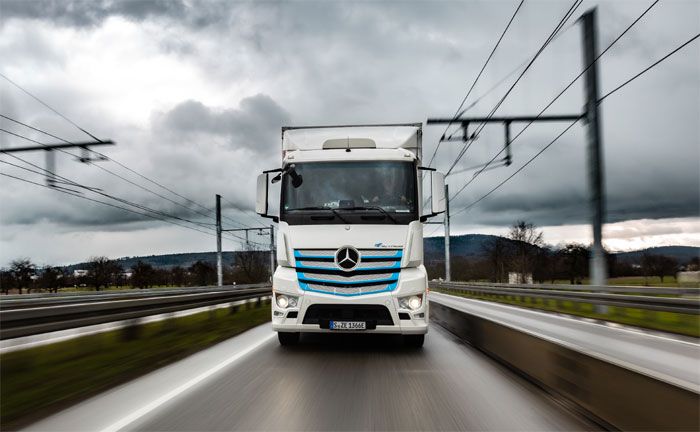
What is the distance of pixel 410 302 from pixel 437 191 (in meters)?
1.77

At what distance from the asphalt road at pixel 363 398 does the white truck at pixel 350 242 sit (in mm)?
621

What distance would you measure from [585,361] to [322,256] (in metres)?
4.52

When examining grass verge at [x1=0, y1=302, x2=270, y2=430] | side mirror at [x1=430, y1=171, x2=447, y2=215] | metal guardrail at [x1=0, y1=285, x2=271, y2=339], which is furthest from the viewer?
side mirror at [x1=430, y1=171, x2=447, y2=215]

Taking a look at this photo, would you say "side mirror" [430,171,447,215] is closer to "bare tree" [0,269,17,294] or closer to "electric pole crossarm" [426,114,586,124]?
"electric pole crossarm" [426,114,586,124]

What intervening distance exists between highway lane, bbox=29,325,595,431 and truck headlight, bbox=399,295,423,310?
0.73 metres

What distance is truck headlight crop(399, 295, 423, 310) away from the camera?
876cm

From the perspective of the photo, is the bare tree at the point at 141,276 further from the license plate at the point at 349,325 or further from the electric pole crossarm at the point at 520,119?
the license plate at the point at 349,325

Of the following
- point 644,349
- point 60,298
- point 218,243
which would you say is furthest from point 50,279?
point 644,349

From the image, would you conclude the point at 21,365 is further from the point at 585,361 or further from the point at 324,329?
the point at 585,361

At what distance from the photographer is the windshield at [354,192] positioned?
29.6ft

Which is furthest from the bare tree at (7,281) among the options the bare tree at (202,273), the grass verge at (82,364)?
the grass verge at (82,364)

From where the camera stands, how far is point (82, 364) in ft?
26.7

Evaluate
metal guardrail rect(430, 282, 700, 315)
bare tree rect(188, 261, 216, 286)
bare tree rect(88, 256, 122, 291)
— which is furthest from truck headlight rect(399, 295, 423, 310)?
bare tree rect(188, 261, 216, 286)

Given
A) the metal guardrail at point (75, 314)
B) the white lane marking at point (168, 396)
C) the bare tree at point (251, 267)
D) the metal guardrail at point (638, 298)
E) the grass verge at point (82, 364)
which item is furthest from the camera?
the bare tree at point (251, 267)
